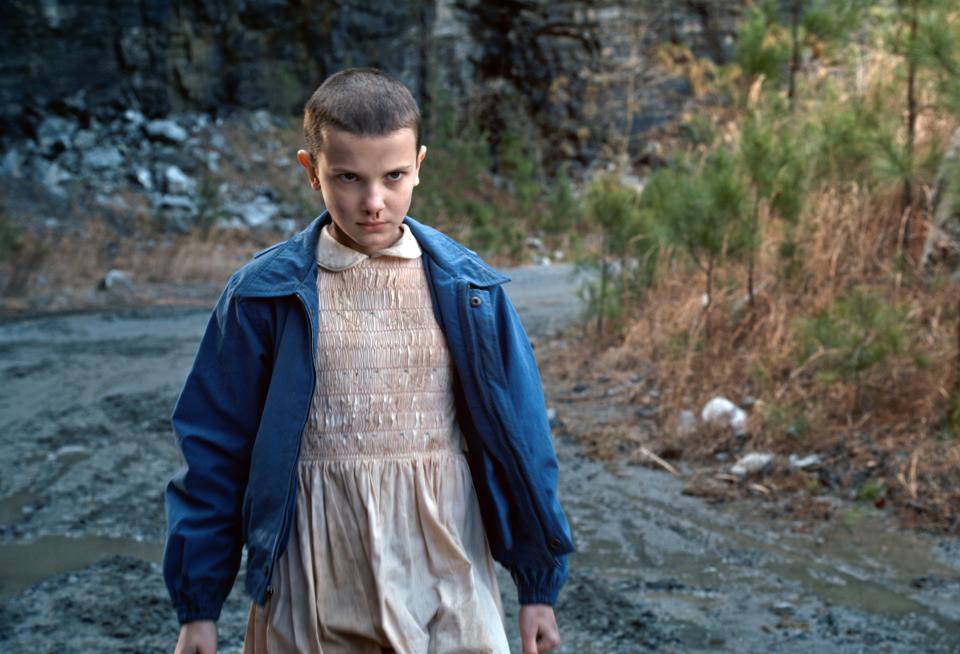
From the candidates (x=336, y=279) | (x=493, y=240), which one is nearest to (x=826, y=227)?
(x=336, y=279)

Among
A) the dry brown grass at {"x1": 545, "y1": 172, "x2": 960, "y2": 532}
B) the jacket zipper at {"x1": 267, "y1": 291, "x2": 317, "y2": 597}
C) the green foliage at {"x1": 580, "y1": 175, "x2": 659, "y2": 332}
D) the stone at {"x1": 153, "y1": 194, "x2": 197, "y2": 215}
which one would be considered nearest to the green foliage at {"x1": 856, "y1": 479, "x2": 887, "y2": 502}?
the dry brown grass at {"x1": 545, "y1": 172, "x2": 960, "y2": 532}

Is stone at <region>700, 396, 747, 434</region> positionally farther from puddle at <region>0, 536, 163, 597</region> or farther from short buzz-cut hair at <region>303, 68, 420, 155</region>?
short buzz-cut hair at <region>303, 68, 420, 155</region>

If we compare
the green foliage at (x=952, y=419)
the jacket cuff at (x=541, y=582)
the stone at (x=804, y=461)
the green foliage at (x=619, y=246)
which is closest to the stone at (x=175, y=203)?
the green foliage at (x=619, y=246)

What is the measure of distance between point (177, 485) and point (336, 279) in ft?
1.31

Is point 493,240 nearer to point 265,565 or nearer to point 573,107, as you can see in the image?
point 573,107

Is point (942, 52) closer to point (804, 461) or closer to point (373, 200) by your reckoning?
point (804, 461)

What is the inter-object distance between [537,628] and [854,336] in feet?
13.2

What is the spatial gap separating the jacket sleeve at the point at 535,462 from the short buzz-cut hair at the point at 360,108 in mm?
331

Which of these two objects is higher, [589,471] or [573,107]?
[573,107]

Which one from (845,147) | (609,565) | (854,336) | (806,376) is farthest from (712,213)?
(609,565)

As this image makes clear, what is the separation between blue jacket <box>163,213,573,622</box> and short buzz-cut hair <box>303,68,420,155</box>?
21cm

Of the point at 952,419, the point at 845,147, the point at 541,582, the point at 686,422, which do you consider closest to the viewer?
the point at 541,582

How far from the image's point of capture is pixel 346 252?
5.61 ft

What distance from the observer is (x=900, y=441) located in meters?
4.88
